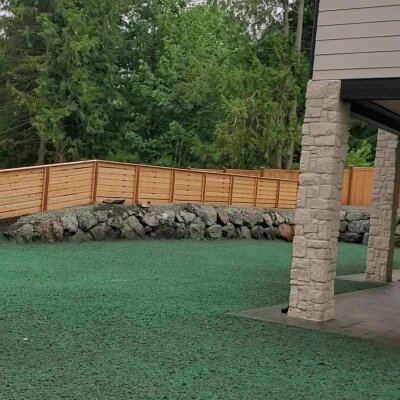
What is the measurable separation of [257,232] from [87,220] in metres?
5.72

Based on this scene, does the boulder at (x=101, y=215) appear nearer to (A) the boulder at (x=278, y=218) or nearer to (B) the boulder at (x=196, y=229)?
(B) the boulder at (x=196, y=229)

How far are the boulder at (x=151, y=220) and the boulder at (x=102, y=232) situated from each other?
3.19 feet

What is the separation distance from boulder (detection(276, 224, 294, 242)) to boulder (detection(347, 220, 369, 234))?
77.5 inches

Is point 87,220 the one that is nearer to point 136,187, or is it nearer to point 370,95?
point 136,187

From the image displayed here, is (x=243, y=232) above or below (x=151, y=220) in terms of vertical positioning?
below

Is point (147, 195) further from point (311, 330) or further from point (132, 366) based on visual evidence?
point (132, 366)

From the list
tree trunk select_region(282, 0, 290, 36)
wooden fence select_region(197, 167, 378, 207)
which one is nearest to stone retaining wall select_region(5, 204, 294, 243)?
wooden fence select_region(197, 167, 378, 207)

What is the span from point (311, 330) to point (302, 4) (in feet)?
69.0

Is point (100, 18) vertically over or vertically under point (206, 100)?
over

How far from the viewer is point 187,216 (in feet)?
47.9

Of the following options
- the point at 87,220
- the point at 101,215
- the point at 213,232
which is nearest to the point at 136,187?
the point at 101,215

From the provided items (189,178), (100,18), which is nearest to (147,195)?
(189,178)

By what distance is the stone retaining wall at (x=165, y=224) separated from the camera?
11.7 meters

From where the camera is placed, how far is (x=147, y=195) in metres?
14.5
